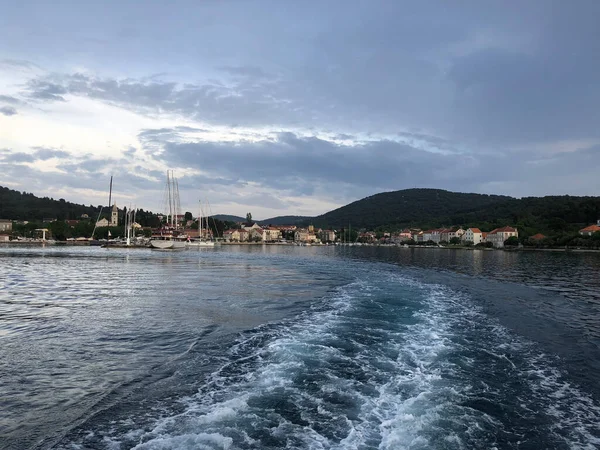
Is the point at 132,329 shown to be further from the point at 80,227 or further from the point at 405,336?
the point at 80,227

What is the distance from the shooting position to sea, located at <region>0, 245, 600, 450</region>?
5.64m

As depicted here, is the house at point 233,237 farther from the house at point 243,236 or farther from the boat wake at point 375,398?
the boat wake at point 375,398

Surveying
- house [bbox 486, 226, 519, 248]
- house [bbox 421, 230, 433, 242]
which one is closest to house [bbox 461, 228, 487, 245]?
house [bbox 486, 226, 519, 248]

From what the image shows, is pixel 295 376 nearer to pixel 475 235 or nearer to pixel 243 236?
pixel 475 235

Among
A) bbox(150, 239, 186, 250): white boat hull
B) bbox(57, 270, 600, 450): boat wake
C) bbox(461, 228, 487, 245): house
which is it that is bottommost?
bbox(57, 270, 600, 450): boat wake

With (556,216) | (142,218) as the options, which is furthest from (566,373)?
(142,218)

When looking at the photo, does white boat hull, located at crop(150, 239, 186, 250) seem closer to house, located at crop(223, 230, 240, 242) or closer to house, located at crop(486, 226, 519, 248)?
house, located at crop(223, 230, 240, 242)

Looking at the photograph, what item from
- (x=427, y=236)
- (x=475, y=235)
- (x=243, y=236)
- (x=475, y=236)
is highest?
(x=475, y=235)

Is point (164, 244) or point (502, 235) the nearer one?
point (164, 244)

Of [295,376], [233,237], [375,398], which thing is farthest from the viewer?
[233,237]

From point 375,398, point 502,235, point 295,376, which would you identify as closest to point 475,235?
point 502,235

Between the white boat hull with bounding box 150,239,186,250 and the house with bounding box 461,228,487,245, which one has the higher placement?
the house with bounding box 461,228,487,245

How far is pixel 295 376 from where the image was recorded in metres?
8.01

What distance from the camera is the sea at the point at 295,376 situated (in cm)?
564
